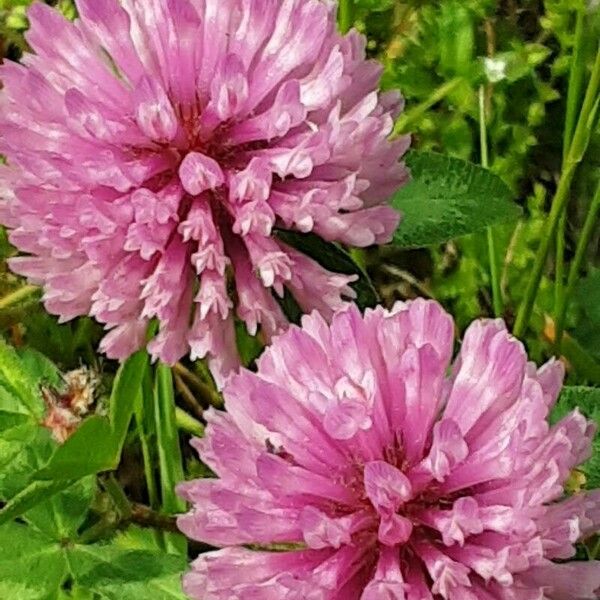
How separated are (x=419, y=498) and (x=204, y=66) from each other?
278 mm

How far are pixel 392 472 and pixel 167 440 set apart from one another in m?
0.37

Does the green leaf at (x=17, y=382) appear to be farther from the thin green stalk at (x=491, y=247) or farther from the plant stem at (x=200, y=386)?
the thin green stalk at (x=491, y=247)

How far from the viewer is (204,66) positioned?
75 centimetres

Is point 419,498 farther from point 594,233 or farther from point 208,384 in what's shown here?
point 594,233

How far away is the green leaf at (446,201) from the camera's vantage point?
92 centimetres

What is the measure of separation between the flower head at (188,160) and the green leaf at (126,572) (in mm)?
188

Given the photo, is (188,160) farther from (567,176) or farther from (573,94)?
(573,94)

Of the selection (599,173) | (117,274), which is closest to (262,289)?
(117,274)

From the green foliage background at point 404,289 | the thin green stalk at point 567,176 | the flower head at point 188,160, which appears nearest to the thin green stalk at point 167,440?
the green foliage background at point 404,289

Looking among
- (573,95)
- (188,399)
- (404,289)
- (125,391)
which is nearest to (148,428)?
(188,399)

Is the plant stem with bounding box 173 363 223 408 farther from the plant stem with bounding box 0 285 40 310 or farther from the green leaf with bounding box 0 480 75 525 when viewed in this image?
the green leaf with bounding box 0 480 75 525

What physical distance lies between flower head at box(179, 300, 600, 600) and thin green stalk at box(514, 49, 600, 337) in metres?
0.31

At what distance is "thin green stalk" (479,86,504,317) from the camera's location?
1.17 meters

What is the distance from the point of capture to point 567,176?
3.34 feet
